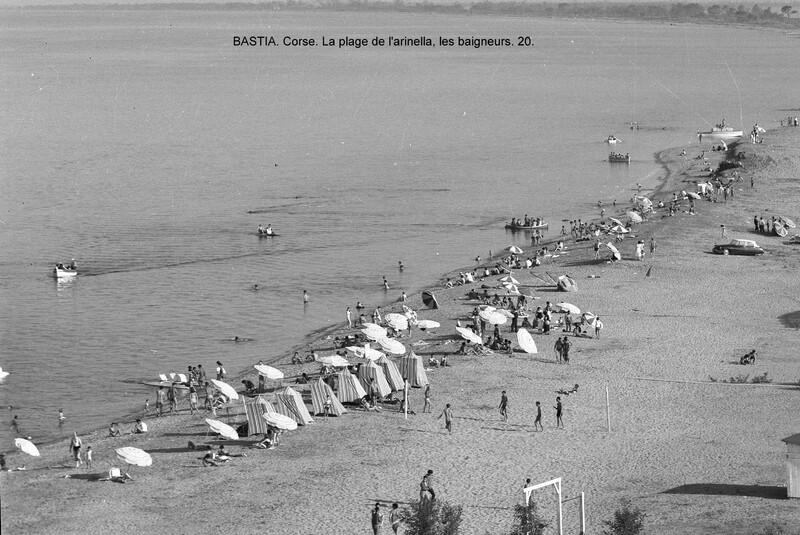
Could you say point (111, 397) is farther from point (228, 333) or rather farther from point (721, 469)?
point (721, 469)

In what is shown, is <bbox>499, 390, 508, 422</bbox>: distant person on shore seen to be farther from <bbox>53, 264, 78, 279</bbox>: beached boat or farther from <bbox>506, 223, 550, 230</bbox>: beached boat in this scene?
<bbox>506, 223, 550, 230</bbox>: beached boat

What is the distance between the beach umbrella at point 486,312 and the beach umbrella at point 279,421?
11.1 m

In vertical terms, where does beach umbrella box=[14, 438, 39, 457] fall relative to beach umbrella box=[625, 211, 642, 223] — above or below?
below

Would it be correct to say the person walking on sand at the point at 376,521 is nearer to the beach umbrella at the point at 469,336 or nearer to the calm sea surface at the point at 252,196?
the calm sea surface at the point at 252,196

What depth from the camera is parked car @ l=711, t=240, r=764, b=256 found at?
51594 millimetres

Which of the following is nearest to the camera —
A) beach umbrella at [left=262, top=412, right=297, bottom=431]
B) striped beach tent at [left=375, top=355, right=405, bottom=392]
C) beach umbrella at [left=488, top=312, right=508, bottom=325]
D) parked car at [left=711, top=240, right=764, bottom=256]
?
beach umbrella at [left=262, top=412, right=297, bottom=431]

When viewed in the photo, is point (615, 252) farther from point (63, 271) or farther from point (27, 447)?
point (27, 447)

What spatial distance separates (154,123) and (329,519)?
97.4 metres

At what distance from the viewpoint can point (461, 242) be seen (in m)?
61.9

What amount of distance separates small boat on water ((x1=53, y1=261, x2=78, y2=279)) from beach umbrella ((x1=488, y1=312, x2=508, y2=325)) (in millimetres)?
22709

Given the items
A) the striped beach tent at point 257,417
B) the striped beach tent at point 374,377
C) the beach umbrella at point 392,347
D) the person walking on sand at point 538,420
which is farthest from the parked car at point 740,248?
the striped beach tent at point 257,417

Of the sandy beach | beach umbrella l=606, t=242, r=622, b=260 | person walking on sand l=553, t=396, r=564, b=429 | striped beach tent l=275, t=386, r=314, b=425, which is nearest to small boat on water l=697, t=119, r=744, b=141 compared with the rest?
beach umbrella l=606, t=242, r=622, b=260

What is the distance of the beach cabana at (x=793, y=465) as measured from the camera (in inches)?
939

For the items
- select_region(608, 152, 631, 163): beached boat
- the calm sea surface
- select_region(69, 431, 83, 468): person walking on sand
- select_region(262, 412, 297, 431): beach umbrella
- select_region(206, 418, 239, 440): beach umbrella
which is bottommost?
the calm sea surface
